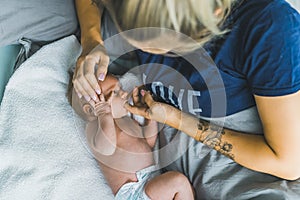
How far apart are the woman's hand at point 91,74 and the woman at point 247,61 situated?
2 centimetres

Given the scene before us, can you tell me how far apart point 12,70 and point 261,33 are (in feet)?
2.12

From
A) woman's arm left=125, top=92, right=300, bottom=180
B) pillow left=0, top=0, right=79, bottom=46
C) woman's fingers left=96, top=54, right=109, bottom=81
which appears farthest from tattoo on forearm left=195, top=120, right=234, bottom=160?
pillow left=0, top=0, right=79, bottom=46

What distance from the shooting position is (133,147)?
3.20 feet

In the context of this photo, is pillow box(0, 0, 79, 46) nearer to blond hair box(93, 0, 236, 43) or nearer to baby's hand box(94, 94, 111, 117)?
baby's hand box(94, 94, 111, 117)

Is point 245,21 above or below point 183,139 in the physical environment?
above

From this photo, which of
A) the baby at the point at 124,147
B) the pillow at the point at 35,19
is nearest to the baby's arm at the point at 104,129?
the baby at the point at 124,147

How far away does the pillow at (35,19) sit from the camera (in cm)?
102

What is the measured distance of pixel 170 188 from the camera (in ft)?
2.95

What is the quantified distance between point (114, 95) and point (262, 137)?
0.32 metres

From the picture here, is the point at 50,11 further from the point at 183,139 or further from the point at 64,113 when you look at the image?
the point at 183,139

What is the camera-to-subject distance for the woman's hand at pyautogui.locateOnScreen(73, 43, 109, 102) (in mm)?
891

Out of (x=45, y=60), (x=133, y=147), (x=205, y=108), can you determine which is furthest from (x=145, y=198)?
(x=45, y=60)

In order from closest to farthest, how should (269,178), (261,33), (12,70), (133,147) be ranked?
(261,33) → (269,178) → (133,147) → (12,70)

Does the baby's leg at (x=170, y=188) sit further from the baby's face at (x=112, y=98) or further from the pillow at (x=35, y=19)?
the pillow at (x=35, y=19)
